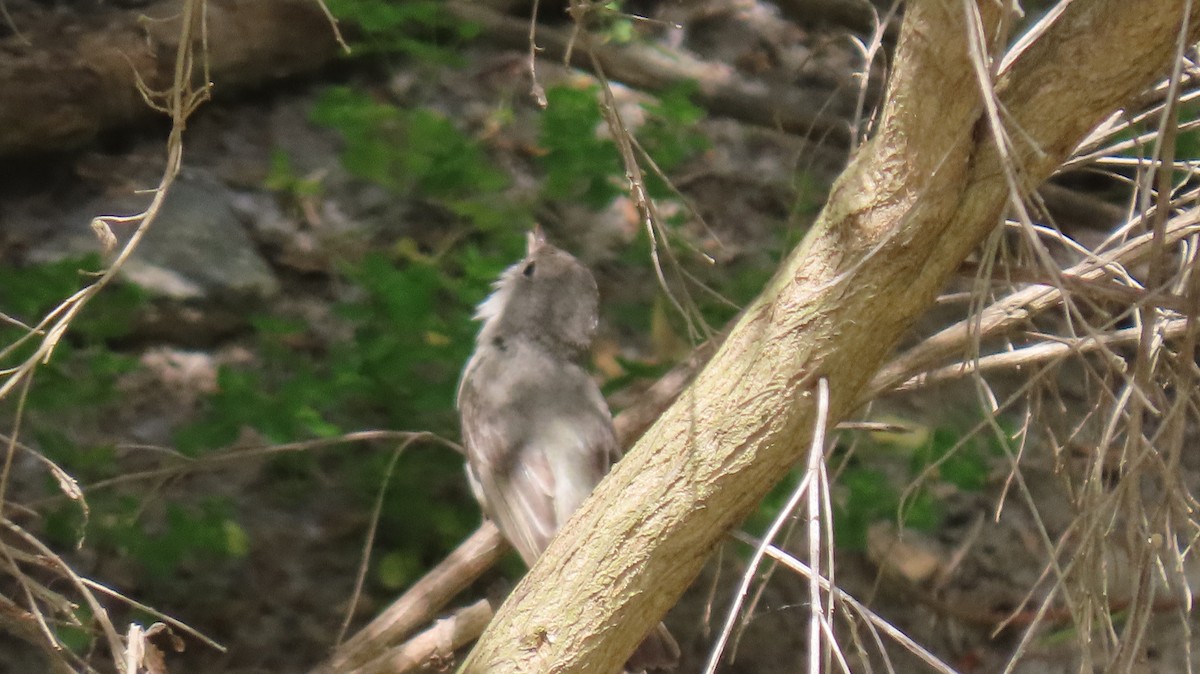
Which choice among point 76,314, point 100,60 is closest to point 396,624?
point 76,314


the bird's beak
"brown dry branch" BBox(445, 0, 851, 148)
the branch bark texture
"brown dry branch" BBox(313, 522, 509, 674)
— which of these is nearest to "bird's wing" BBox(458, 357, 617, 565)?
"brown dry branch" BBox(313, 522, 509, 674)

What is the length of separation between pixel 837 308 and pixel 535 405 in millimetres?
2514

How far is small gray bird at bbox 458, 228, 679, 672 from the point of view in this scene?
4.52m

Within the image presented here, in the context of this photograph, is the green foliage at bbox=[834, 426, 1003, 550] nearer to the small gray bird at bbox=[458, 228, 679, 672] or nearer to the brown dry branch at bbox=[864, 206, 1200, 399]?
the small gray bird at bbox=[458, 228, 679, 672]

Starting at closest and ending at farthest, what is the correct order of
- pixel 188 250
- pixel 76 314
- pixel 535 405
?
pixel 76 314
pixel 535 405
pixel 188 250

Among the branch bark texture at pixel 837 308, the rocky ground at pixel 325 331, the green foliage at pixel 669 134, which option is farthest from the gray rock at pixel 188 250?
the branch bark texture at pixel 837 308

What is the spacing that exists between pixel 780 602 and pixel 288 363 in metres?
2.75

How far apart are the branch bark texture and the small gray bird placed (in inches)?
58.6

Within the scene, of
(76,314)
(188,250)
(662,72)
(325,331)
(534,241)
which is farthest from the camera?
(662,72)

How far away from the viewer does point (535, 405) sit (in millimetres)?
4836

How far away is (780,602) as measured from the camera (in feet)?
20.2

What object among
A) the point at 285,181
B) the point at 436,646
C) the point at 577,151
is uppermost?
the point at 577,151

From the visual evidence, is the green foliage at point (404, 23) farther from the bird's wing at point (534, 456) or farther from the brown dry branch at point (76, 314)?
the brown dry branch at point (76, 314)

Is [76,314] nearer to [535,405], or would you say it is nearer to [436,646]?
[436,646]
